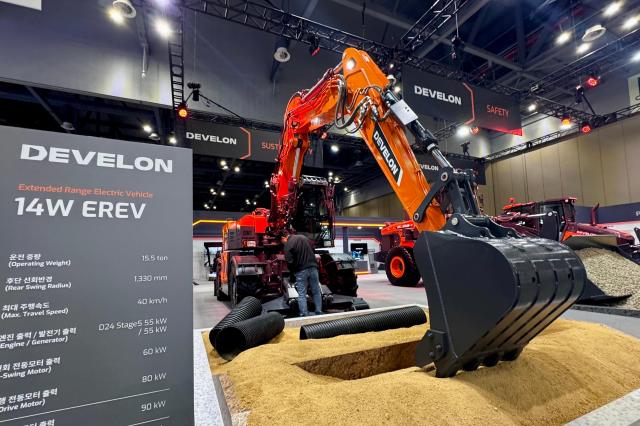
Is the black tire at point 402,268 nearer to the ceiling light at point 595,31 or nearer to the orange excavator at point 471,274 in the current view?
the orange excavator at point 471,274

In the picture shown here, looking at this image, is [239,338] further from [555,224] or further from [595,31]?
[595,31]

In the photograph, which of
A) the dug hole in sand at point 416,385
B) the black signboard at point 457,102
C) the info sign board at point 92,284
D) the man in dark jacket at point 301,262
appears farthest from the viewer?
the black signboard at point 457,102

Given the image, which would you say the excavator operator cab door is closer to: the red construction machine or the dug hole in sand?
the dug hole in sand

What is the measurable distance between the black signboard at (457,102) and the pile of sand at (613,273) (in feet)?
11.8

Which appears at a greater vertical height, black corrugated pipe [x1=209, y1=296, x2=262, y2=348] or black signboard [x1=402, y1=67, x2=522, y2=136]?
black signboard [x1=402, y1=67, x2=522, y2=136]

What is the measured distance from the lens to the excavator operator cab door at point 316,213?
6.59m

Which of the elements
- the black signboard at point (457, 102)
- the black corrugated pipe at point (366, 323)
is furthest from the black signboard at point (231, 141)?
the black corrugated pipe at point (366, 323)

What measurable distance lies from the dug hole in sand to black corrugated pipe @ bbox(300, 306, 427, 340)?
406 millimetres

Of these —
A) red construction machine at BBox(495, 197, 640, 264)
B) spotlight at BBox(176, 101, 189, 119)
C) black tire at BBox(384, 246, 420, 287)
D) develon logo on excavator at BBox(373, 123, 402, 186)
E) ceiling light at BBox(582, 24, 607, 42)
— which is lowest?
black tire at BBox(384, 246, 420, 287)

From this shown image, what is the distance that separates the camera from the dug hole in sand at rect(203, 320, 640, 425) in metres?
1.57

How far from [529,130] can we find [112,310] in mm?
20574

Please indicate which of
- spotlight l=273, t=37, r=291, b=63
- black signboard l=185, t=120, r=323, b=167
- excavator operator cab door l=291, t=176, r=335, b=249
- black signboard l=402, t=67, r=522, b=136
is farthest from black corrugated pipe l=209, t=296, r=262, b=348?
spotlight l=273, t=37, r=291, b=63

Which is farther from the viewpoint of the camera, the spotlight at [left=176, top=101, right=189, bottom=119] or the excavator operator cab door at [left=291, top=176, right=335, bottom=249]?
the spotlight at [left=176, top=101, right=189, bottom=119]

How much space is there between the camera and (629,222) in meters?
13.4
